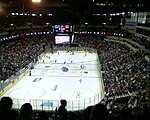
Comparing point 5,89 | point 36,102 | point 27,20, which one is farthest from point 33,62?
point 27,20

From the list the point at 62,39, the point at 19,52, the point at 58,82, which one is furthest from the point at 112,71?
the point at 19,52

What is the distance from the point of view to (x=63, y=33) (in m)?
27.7

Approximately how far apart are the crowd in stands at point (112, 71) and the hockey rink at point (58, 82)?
4.94ft

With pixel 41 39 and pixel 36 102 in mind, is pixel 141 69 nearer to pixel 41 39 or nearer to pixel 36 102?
pixel 36 102

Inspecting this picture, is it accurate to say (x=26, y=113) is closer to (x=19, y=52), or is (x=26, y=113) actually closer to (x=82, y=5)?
(x=82, y=5)

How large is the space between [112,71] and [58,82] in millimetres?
6095

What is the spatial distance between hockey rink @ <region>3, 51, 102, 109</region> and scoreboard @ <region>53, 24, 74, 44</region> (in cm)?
364

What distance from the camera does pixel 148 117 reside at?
2926mm

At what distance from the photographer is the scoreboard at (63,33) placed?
27.4 m

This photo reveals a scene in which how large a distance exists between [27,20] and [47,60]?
1930cm

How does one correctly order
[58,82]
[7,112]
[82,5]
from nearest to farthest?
[7,112] → [82,5] → [58,82]

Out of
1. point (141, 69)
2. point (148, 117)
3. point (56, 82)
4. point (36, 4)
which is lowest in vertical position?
point (56, 82)

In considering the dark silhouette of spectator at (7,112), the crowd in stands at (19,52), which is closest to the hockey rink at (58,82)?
the crowd in stands at (19,52)

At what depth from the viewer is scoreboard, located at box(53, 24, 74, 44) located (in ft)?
90.0
